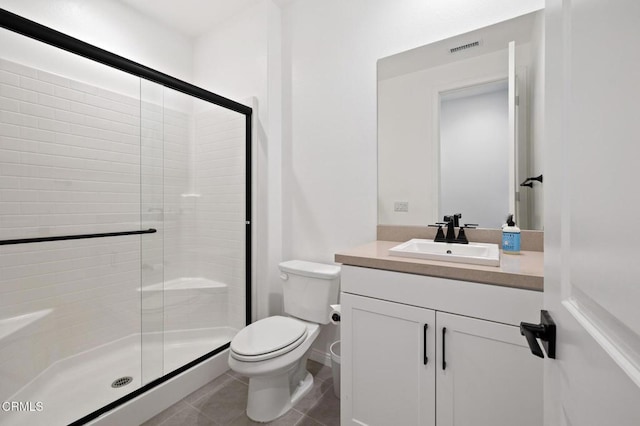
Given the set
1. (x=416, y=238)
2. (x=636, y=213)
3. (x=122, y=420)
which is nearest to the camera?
(x=636, y=213)

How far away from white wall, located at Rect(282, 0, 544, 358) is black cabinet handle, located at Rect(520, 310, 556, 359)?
4.42 feet

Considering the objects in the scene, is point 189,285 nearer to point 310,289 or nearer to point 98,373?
point 98,373

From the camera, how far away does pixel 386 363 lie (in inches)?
48.9

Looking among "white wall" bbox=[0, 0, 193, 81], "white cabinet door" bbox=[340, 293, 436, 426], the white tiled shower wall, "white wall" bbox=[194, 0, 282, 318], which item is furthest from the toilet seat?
"white wall" bbox=[0, 0, 193, 81]

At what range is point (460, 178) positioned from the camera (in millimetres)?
1611

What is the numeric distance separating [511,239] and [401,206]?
0.60 m

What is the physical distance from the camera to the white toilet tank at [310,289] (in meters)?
1.81

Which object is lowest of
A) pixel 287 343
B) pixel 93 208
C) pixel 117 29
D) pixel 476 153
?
pixel 287 343

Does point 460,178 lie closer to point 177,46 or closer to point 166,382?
point 166,382

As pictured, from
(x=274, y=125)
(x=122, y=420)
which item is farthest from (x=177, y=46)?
(x=122, y=420)

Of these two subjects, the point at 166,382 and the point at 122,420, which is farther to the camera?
the point at 166,382

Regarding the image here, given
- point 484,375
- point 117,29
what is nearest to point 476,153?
point 484,375

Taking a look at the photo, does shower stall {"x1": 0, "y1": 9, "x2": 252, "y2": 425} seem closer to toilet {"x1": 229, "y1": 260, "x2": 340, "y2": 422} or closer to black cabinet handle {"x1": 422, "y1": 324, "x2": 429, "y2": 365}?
toilet {"x1": 229, "y1": 260, "x2": 340, "y2": 422}

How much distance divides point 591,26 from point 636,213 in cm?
25
